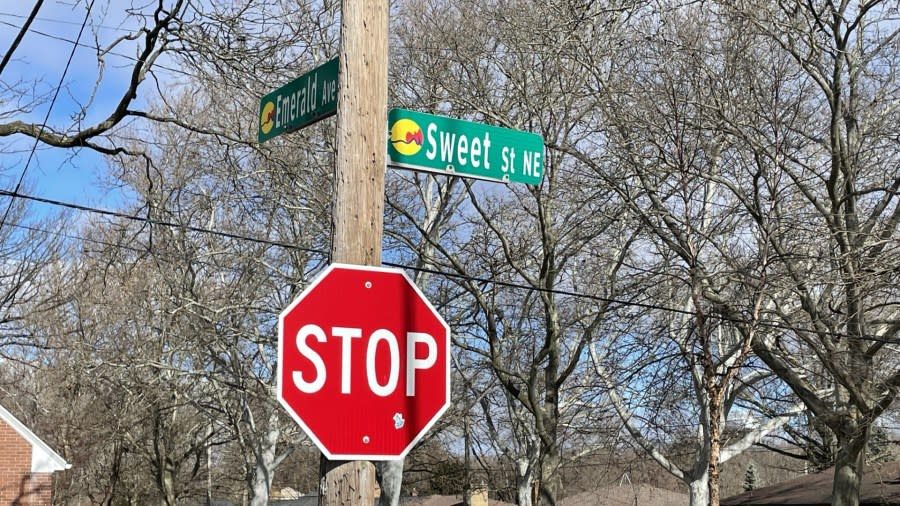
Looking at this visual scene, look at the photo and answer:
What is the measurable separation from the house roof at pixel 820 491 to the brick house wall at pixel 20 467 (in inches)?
748

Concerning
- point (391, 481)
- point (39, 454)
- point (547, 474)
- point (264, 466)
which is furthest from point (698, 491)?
point (39, 454)

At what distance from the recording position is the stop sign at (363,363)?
4098 mm

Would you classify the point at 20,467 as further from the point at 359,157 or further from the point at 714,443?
the point at 359,157

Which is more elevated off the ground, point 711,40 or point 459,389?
point 711,40

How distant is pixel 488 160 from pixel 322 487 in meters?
2.17

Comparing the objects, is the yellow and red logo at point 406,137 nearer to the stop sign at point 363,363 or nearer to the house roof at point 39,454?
the stop sign at point 363,363

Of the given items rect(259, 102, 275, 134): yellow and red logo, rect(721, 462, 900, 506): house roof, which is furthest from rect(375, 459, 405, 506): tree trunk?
rect(259, 102, 275, 134): yellow and red logo

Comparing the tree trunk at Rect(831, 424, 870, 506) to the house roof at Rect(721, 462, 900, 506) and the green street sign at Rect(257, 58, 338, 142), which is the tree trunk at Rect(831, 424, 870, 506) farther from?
the green street sign at Rect(257, 58, 338, 142)

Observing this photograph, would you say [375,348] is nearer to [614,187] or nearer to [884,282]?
[884,282]

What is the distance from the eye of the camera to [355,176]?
469 centimetres

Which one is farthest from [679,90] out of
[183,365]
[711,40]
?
[183,365]

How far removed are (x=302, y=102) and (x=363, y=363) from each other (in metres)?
1.81

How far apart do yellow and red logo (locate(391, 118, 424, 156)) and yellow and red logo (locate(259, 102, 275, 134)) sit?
109 cm

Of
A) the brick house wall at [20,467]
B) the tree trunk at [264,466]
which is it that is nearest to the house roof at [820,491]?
the tree trunk at [264,466]
